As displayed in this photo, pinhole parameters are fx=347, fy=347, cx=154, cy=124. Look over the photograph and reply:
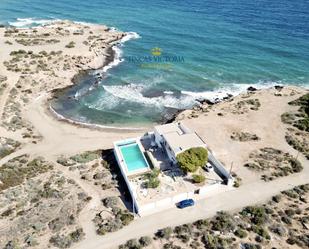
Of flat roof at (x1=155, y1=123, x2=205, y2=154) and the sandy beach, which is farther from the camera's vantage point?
flat roof at (x1=155, y1=123, x2=205, y2=154)

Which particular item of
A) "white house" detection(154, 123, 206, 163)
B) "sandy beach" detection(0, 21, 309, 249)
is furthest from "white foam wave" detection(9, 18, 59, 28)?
"white house" detection(154, 123, 206, 163)

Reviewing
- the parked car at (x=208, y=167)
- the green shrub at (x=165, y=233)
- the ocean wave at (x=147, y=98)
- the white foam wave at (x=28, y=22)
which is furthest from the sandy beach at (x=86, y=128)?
the white foam wave at (x=28, y=22)

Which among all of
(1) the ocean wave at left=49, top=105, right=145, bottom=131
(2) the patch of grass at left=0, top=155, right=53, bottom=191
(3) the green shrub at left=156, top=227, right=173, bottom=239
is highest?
(3) the green shrub at left=156, top=227, right=173, bottom=239

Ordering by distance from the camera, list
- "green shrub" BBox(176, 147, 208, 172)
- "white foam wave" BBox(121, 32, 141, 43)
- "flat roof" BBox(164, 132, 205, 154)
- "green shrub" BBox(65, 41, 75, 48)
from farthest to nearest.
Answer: "white foam wave" BBox(121, 32, 141, 43) < "green shrub" BBox(65, 41, 75, 48) < "flat roof" BBox(164, 132, 205, 154) < "green shrub" BBox(176, 147, 208, 172)

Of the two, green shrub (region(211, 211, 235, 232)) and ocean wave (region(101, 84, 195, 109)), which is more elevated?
ocean wave (region(101, 84, 195, 109))

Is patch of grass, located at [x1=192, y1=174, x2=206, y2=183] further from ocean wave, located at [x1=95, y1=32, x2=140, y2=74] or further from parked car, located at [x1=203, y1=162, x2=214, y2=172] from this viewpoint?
ocean wave, located at [x1=95, y1=32, x2=140, y2=74]

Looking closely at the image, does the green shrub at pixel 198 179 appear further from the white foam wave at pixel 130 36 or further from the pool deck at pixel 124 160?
the white foam wave at pixel 130 36

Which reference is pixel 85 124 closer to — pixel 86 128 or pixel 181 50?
pixel 86 128
